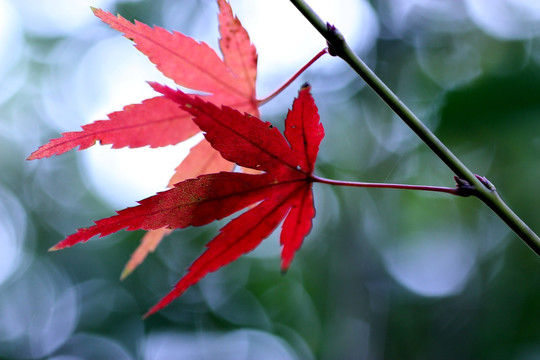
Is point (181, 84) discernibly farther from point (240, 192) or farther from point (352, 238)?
point (352, 238)

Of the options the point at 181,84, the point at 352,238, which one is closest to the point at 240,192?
the point at 181,84

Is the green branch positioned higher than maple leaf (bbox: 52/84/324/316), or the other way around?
the green branch

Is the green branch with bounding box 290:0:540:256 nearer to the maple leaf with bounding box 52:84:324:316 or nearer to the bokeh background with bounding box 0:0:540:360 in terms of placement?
the maple leaf with bounding box 52:84:324:316

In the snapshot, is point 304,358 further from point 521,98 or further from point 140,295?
point 521,98

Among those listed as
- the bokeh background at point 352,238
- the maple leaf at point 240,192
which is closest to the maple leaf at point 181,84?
the maple leaf at point 240,192

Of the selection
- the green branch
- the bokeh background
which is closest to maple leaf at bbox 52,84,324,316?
the green branch
